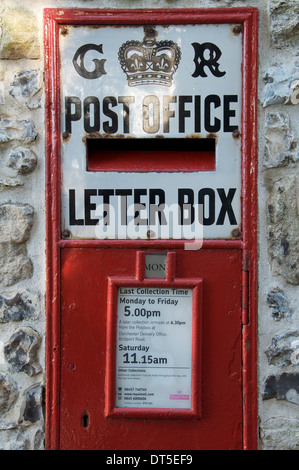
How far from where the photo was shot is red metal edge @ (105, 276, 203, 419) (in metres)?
1.54

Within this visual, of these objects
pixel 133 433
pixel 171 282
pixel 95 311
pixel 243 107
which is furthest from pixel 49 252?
pixel 243 107

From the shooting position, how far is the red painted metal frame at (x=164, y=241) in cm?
156

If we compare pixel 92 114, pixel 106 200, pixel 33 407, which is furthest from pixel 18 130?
pixel 33 407

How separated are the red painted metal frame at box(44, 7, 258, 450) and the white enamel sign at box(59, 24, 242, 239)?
26 mm

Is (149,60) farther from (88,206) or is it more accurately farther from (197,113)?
(88,206)

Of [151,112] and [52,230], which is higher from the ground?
[151,112]

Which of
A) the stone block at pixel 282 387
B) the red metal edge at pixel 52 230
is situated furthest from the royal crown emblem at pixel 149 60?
the stone block at pixel 282 387

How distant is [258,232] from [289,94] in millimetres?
466

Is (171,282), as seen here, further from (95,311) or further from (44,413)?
(44,413)

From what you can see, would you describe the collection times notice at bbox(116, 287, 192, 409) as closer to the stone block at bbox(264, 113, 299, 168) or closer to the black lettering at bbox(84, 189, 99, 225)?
the black lettering at bbox(84, 189, 99, 225)

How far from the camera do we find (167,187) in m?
1.58

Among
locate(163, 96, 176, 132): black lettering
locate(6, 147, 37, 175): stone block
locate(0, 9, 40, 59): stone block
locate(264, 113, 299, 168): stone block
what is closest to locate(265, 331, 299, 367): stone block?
locate(264, 113, 299, 168): stone block

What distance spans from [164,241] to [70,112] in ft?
1.74

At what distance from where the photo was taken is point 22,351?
5.23 feet
